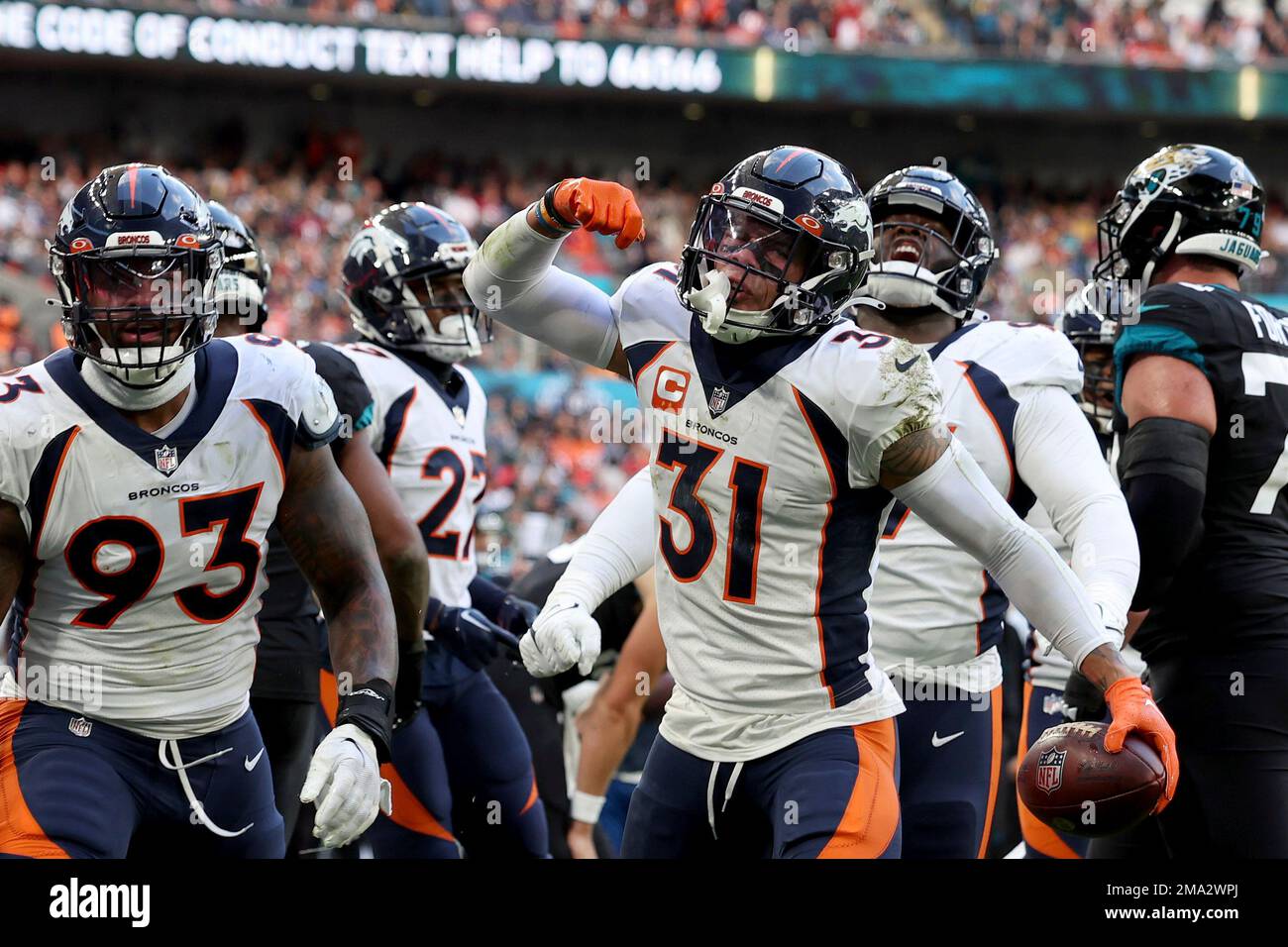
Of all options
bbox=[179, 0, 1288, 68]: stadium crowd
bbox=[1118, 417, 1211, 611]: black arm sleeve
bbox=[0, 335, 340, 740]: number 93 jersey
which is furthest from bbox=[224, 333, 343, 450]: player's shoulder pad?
bbox=[179, 0, 1288, 68]: stadium crowd

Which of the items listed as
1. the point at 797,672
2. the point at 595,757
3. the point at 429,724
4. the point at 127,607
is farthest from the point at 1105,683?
the point at 595,757

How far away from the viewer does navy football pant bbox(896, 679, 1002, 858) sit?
362 cm

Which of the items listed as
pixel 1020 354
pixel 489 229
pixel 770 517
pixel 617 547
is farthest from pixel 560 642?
pixel 489 229

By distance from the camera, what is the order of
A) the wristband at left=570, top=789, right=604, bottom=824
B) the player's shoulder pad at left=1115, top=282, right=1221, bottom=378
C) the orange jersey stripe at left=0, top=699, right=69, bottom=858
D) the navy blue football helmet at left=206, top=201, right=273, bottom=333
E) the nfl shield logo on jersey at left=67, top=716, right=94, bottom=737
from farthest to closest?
the wristband at left=570, top=789, right=604, bottom=824
the navy blue football helmet at left=206, top=201, right=273, bottom=333
the player's shoulder pad at left=1115, top=282, right=1221, bottom=378
the nfl shield logo on jersey at left=67, top=716, right=94, bottom=737
the orange jersey stripe at left=0, top=699, right=69, bottom=858

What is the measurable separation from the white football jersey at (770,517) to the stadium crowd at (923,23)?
17847 mm

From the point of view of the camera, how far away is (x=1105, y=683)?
293cm

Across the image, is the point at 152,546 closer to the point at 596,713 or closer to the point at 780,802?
the point at 780,802

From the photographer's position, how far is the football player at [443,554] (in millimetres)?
4508

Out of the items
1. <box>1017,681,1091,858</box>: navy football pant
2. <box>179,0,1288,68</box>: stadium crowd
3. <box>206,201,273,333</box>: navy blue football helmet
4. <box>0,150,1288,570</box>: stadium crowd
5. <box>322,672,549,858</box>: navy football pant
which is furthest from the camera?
<box>179,0,1288,68</box>: stadium crowd

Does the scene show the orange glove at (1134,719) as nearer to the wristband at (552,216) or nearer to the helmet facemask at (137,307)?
the wristband at (552,216)

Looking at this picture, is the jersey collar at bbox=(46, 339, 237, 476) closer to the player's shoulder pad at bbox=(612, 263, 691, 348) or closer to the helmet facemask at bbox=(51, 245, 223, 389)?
the helmet facemask at bbox=(51, 245, 223, 389)

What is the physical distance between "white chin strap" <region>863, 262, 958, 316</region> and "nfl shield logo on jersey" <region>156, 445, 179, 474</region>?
165 centimetres

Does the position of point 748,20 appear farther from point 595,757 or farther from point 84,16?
point 595,757
